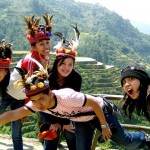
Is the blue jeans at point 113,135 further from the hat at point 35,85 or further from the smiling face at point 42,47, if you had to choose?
the smiling face at point 42,47

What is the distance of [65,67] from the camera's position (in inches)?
157

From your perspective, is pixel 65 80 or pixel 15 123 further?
pixel 15 123

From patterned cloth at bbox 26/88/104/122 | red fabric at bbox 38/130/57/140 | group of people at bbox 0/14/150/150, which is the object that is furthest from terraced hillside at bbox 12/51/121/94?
patterned cloth at bbox 26/88/104/122

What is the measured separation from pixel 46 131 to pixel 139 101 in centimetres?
116

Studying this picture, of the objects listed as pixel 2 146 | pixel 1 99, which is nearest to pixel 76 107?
pixel 1 99

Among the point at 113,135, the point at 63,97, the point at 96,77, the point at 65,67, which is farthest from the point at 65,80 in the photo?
the point at 96,77

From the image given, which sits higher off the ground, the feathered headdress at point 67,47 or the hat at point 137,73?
the feathered headdress at point 67,47

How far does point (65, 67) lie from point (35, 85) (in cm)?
72

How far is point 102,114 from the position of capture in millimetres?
3650

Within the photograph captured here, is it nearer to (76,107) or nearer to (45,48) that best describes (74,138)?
(76,107)

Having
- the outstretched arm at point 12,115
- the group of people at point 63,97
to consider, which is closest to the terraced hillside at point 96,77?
the group of people at point 63,97

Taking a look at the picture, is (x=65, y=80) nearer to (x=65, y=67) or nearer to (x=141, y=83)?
(x=65, y=67)

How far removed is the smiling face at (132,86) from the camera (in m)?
3.21

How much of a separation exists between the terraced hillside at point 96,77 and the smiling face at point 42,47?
77.2 meters
